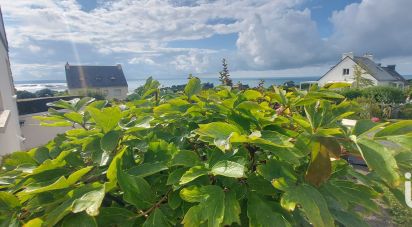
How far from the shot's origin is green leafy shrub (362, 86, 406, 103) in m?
28.0

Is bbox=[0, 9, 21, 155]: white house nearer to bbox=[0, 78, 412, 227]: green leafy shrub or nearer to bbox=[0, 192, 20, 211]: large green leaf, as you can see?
bbox=[0, 192, 20, 211]: large green leaf

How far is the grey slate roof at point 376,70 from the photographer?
37062 mm

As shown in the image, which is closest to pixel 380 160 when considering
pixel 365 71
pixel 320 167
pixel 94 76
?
pixel 320 167

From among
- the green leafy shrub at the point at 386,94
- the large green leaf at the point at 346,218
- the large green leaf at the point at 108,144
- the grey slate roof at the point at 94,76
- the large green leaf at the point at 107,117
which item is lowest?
the green leafy shrub at the point at 386,94

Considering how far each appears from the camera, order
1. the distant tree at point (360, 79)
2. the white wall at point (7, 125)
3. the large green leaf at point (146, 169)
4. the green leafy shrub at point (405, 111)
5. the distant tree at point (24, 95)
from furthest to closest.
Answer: the distant tree at point (24, 95)
the distant tree at point (360, 79)
the green leafy shrub at point (405, 111)
the white wall at point (7, 125)
the large green leaf at point (146, 169)

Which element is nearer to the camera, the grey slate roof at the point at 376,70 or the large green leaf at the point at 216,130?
the large green leaf at the point at 216,130

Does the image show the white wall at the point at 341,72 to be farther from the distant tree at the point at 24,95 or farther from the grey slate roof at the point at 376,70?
the distant tree at the point at 24,95

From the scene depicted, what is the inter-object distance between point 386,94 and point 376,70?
1321cm

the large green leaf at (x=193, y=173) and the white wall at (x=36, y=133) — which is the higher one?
the large green leaf at (x=193, y=173)

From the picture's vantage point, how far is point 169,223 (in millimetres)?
670

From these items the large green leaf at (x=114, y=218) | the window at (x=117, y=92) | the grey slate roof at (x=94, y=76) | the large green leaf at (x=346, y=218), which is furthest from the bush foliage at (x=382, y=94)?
the grey slate roof at (x=94, y=76)

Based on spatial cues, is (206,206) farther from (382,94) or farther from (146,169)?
(382,94)

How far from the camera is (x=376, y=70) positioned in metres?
39.2

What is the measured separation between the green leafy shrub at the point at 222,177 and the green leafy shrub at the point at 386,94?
31.6 m
